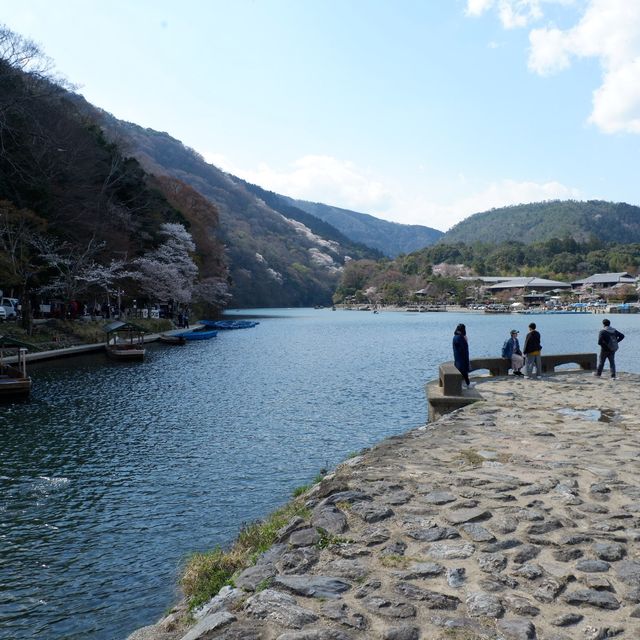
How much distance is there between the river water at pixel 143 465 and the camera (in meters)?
7.45

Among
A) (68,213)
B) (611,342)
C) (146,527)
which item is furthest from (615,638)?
(68,213)

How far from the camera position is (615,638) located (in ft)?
13.0

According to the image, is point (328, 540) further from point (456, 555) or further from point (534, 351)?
point (534, 351)

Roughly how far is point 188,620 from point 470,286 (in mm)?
170130

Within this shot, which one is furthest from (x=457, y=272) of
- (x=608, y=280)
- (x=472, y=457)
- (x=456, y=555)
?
(x=456, y=555)

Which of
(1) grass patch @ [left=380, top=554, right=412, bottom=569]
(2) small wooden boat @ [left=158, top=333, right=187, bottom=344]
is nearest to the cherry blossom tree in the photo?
(2) small wooden boat @ [left=158, top=333, right=187, bottom=344]

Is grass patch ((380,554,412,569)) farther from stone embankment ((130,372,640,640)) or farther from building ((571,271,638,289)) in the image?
building ((571,271,638,289))

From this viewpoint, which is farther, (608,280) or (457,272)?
(457,272)

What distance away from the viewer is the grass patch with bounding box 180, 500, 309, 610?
6.36m

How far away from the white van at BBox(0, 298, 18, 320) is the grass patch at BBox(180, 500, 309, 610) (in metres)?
37.2

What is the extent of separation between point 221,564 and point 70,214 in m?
46.9

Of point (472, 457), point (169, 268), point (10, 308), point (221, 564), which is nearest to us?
point (221, 564)

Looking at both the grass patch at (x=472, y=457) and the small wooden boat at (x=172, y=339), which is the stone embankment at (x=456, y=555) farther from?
the small wooden boat at (x=172, y=339)

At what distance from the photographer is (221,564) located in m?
7.02
